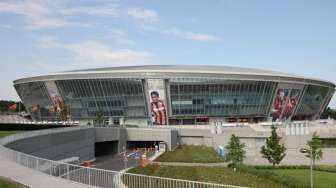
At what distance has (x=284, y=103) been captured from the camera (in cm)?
10431

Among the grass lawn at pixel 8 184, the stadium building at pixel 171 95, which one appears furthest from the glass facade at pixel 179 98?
the grass lawn at pixel 8 184

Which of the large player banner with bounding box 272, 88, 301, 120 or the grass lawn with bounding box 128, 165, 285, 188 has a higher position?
the large player banner with bounding box 272, 88, 301, 120

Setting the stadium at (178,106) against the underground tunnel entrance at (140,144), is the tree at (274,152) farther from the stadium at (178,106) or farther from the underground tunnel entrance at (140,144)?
the underground tunnel entrance at (140,144)

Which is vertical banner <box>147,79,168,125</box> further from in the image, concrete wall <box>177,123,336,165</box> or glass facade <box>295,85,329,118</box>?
glass facade <box>295,85,329,118</box>

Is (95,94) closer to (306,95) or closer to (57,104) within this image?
(57,104)

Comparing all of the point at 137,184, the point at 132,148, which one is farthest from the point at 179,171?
the point at 132,148

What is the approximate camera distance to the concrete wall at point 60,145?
36.1 metres

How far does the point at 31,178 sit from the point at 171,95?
258ft

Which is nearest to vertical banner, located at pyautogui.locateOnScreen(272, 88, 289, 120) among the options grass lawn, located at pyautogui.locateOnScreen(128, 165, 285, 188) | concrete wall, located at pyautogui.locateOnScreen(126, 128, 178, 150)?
concrete wall, located at pyautogui.locateOnScreen(126, 128, 178, 150)

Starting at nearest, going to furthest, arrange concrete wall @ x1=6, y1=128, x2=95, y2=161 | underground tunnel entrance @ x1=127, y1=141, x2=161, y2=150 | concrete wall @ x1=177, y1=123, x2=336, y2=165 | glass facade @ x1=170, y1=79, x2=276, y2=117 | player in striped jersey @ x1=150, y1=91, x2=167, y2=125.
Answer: concrete wall @ x1=6, y1=128, x2=95, y2=161 < concrete wall @ x1=177, y1=123, x2=336, y2=165 < underground tunnel entrance @ x1=127, y1=141, x2=161, y2=150 < glass facade @ x1=170, y1=79, x2=276, y2=117 < player in striped jersey @ x1=150, y1=91, x2=167, y2=125

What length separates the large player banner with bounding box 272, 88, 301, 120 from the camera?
10253 centimetres

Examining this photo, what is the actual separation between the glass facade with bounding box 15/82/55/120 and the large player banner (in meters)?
55.6

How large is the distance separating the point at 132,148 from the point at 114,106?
3115 centimetres

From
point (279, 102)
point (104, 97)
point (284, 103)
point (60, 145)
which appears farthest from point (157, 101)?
point (60, 145)
